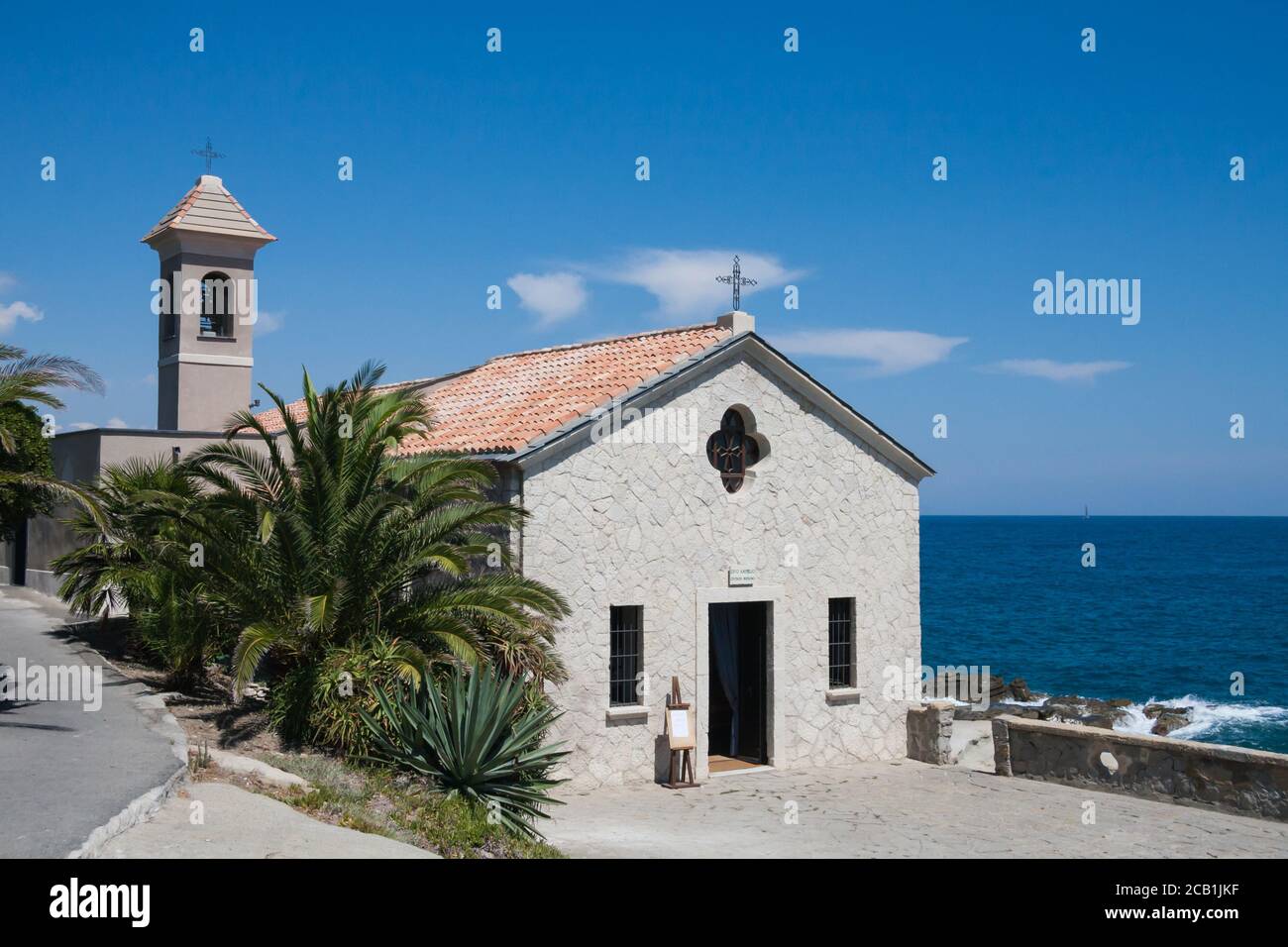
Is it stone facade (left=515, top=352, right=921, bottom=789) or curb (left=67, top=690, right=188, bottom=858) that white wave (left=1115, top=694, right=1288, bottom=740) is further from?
curb (left=67, top=690, right=188, bottom=858)

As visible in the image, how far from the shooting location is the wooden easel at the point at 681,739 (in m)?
16.8

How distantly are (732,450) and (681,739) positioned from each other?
15.3 ft

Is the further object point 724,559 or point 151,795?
point 724,559

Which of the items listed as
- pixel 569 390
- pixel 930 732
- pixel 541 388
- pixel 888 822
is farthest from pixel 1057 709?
pixel 569 390

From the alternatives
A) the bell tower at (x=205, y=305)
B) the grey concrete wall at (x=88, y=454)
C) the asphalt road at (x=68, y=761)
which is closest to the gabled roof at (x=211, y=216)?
the bell tower at (x=205, y=305)

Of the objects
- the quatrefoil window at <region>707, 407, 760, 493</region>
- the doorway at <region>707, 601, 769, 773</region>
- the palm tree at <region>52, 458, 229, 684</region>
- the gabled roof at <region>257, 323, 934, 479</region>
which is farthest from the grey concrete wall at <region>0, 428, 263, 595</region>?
the doorway at <region>707, 601, 769, 773</region>

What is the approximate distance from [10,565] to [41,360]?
15662 millimetres

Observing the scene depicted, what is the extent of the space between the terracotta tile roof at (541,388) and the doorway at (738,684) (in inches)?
160

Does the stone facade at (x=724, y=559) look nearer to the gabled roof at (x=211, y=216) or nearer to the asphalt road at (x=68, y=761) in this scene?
the asphalt road at (x=68, y=761)

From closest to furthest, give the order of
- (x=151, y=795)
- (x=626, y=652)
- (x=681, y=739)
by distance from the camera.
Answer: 1. (x=151, y=795)
2. (x=681, y=739)
3. (x=626, y=652)

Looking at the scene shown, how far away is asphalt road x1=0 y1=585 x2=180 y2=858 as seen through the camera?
8594 millimetres

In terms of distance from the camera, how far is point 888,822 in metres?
14.9

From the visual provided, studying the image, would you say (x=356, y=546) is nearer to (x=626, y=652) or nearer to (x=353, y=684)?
(x=353, y=684)
